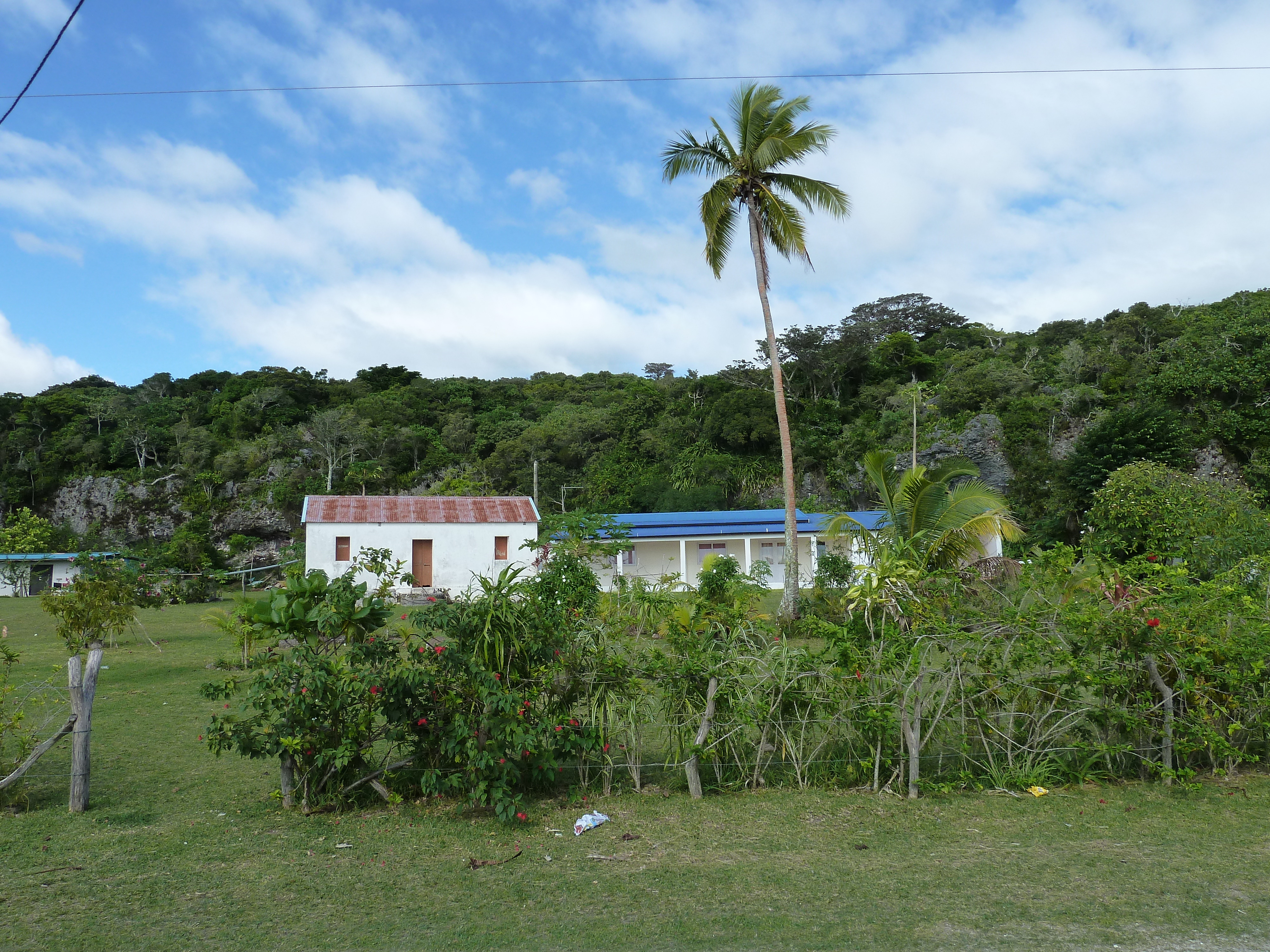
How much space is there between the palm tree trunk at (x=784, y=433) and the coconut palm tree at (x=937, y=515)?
2.10m

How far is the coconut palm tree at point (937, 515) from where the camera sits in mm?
12953

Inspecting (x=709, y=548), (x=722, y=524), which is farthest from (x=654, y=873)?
(x=709, y=548)

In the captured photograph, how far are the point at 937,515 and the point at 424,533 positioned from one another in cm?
1681

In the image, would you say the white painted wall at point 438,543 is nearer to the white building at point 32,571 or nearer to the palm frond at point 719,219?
the white building at point 32,571

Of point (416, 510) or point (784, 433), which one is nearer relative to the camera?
point (784, 433)

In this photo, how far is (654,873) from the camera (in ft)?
14.8

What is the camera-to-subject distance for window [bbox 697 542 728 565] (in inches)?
1112

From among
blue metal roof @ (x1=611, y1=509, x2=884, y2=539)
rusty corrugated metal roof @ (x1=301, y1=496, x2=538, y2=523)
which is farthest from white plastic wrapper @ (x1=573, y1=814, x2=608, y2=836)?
rusty corrugated metal roof @ (x1=301, y1=496, x2=538, y2=523)

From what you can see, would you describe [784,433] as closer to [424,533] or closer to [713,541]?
[713,541]

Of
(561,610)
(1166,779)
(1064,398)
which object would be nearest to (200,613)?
(561,610)

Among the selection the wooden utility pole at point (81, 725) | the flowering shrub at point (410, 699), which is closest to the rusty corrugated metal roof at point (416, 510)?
the wooden utility pole at point (81, 725)

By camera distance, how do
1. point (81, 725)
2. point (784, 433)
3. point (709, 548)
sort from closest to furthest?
1. point (81, 725)
2. point (784, 433)
3. point (709, 548)

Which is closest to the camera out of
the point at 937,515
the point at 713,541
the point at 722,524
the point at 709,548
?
the point at 937,515

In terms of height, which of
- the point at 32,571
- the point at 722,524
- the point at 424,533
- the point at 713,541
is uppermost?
the point at 722,524
